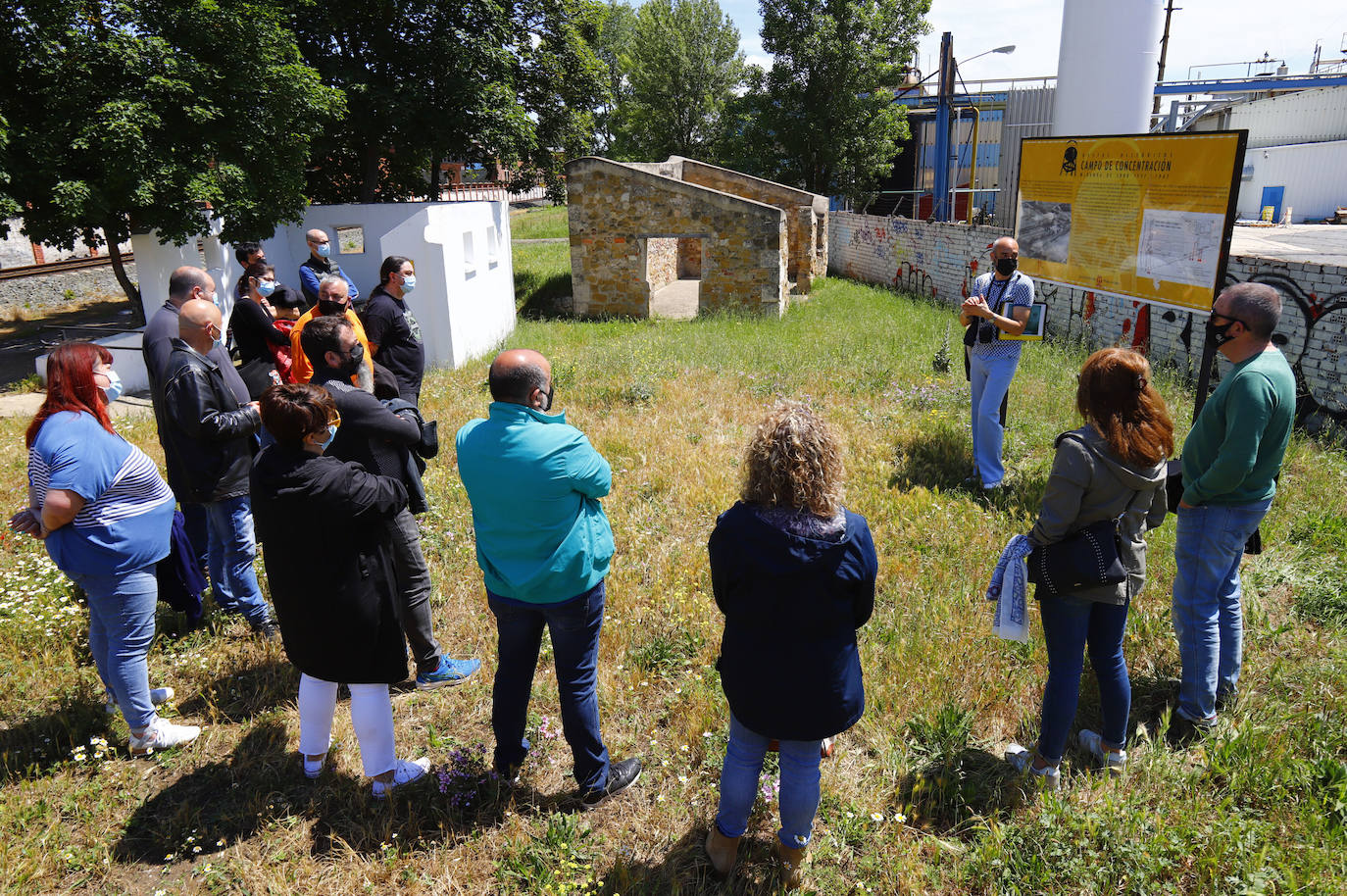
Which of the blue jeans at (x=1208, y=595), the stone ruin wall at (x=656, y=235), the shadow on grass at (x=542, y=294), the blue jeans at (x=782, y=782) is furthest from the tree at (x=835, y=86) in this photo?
the blue jeans at (x=782, y=782)

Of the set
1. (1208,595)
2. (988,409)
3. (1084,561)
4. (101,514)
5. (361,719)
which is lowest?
(361,719)

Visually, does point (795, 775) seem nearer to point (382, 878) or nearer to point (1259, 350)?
point (382, 878)

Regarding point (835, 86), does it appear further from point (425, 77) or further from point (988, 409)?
point (988, 409)

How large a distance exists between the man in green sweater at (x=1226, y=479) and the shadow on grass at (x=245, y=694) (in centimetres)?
424

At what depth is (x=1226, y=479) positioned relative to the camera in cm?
321

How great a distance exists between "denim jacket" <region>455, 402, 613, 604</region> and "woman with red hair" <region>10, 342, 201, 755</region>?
4.95 ft

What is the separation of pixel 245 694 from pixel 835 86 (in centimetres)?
2850

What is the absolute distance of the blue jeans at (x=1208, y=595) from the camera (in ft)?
11.0

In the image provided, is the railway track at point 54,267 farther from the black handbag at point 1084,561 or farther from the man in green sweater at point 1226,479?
the man in green sweater at point 1226,479

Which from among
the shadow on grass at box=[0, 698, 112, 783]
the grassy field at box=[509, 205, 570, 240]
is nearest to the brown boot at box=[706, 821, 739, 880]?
the shadow on grass at box=[0, 698, 112, 783]

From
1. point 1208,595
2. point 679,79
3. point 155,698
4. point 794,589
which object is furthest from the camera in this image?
point 679,79

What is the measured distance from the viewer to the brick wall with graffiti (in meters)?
7.08

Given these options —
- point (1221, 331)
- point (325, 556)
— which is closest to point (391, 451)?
point (325, 556)

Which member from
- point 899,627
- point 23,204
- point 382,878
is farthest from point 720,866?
point 23,204
